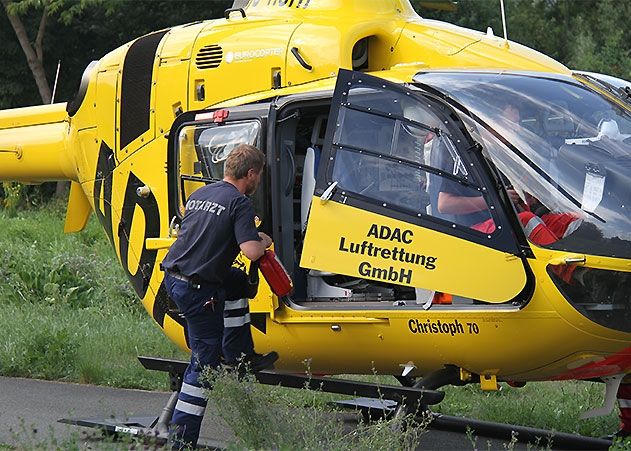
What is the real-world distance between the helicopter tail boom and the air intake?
1.81 meters

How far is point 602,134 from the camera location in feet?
21.2

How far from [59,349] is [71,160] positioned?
1.77 meters

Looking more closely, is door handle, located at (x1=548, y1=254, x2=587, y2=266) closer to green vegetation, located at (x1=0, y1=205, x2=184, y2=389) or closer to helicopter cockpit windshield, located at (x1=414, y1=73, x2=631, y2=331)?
helicopter cockpit windshield, located at (x1=414, y1=73, x2=631, y2=331)

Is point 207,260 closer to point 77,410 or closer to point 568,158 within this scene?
point 568,158

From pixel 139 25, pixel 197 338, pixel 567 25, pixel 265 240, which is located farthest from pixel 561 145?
pixel 567 25

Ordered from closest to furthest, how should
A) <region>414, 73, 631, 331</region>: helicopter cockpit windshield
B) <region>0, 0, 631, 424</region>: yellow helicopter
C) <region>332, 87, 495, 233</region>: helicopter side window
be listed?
<region>414, 73, 631, 331</region>: helicopter cockpit windshield, <region>0, 0, 631, 424</region>: yellow helicopter, <region>332, 87, 495, 233</region>: helicopter side window

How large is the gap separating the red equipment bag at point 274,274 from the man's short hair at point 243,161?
491 millimetres

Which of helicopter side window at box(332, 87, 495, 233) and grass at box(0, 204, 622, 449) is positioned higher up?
helicopter side window at box(332, 87, 495, 233)

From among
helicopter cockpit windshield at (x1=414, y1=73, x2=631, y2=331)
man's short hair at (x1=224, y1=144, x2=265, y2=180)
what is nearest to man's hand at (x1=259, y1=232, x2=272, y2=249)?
man's short hair at (x1=224, y1=144, x2=265, y2=180)

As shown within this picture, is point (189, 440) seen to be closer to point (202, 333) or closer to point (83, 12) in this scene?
point (202, 333)

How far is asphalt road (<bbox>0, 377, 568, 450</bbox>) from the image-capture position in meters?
7.56

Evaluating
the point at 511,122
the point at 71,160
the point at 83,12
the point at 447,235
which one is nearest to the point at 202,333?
the point at 447,235

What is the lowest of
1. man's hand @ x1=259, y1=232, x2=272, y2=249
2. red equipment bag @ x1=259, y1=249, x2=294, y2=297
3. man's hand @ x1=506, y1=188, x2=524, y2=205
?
red equipment bag @ x1=259, y1=249, x2=294, y2=297

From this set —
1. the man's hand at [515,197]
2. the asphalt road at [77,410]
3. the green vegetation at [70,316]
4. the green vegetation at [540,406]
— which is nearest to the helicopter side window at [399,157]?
the man's hand at [515,197]
